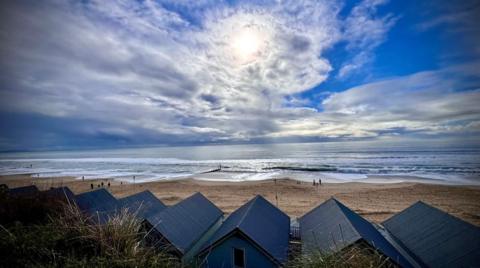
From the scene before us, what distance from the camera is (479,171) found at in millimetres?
46031

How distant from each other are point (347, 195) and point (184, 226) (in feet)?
85.9

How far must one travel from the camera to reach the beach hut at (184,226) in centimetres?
1171

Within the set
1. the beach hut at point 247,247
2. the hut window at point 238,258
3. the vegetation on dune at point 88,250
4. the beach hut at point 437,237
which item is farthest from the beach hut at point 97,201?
the beach hut at point 437,237

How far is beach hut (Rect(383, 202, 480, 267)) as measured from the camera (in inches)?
362

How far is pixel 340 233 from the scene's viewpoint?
34.2 feet

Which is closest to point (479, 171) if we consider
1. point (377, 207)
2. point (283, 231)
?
point (377, 207)

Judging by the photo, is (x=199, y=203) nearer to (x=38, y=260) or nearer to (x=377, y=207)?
(x=38, y=260)

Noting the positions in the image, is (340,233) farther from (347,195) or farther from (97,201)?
(347,195)

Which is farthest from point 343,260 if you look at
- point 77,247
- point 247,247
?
point 247,247

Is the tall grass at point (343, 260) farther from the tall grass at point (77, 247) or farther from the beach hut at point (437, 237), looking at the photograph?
the beach hut at point (437, 237)

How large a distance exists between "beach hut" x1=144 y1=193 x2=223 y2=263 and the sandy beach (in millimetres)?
8794

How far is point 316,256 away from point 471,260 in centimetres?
943

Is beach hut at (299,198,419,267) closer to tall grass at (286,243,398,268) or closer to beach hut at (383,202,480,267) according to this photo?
beach hut at (383,202,480,267)

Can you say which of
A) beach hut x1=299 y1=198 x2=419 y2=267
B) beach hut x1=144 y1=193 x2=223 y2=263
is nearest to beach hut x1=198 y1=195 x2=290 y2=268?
beach hut x1=299 y1=198 x2=419 y2=267
